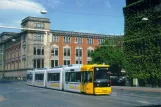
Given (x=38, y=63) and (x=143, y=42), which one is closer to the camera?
(x=143, y=42)

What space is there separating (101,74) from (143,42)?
17446 mm

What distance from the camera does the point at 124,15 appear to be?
47562 mm

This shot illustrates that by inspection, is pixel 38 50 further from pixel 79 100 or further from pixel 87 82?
pixel 79 100

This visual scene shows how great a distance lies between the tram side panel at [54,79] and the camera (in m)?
37.1

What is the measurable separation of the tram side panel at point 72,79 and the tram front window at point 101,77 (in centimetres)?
273

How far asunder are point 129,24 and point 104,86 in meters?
20.1

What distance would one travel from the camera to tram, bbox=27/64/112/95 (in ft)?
92.7

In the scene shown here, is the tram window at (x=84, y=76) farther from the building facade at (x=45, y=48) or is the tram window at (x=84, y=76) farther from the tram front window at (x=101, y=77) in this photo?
the building facade at (x=45, y=48)

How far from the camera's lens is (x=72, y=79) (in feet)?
107

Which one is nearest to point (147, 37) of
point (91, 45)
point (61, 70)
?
point (61, 70)

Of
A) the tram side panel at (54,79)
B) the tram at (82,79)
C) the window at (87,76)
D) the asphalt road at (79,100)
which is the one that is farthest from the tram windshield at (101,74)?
the tram side panel at (54,79)

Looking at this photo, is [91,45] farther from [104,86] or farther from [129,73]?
[104,86]

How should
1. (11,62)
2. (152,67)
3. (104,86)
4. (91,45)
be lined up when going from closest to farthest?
1. (104,86)
2. (152,67)
3. (91,45)
4. (11,62)

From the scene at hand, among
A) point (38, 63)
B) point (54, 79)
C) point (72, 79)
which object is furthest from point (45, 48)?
point (72, 79)
